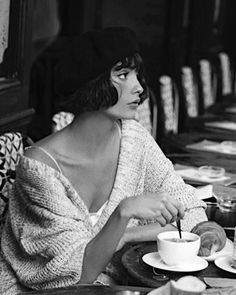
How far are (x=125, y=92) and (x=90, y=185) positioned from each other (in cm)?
34

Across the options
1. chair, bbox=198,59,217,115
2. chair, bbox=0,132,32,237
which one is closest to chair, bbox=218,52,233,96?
chair, bbox=198,59,217,115

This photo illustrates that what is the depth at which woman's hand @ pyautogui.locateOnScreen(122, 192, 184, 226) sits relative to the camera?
2488mm

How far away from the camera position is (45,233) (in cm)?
266

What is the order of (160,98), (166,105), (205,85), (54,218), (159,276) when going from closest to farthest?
(159,276) < (54,218) < (166,105) < (160,98) < (205,85)

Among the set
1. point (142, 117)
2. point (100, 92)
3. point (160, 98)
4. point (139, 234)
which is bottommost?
point (160, 98)

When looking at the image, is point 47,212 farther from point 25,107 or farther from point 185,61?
point 185,61

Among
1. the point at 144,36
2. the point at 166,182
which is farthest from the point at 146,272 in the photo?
the point at 144,36

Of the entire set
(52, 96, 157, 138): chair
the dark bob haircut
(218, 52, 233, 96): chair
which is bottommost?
(218, 52, 233, 96): chair

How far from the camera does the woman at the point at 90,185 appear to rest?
2.60 meters

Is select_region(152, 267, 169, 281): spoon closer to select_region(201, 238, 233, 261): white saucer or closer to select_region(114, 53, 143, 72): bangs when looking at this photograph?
select_region(201, 238, 233, 261): white saucer

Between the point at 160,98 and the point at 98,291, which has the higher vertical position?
the point at 98,291

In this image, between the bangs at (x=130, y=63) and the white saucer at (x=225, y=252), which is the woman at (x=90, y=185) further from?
the white saucer at (x=225, y=252)

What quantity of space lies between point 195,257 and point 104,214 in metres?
0.41

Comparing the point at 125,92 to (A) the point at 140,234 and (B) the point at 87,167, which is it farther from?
(A) the point at 140,234
